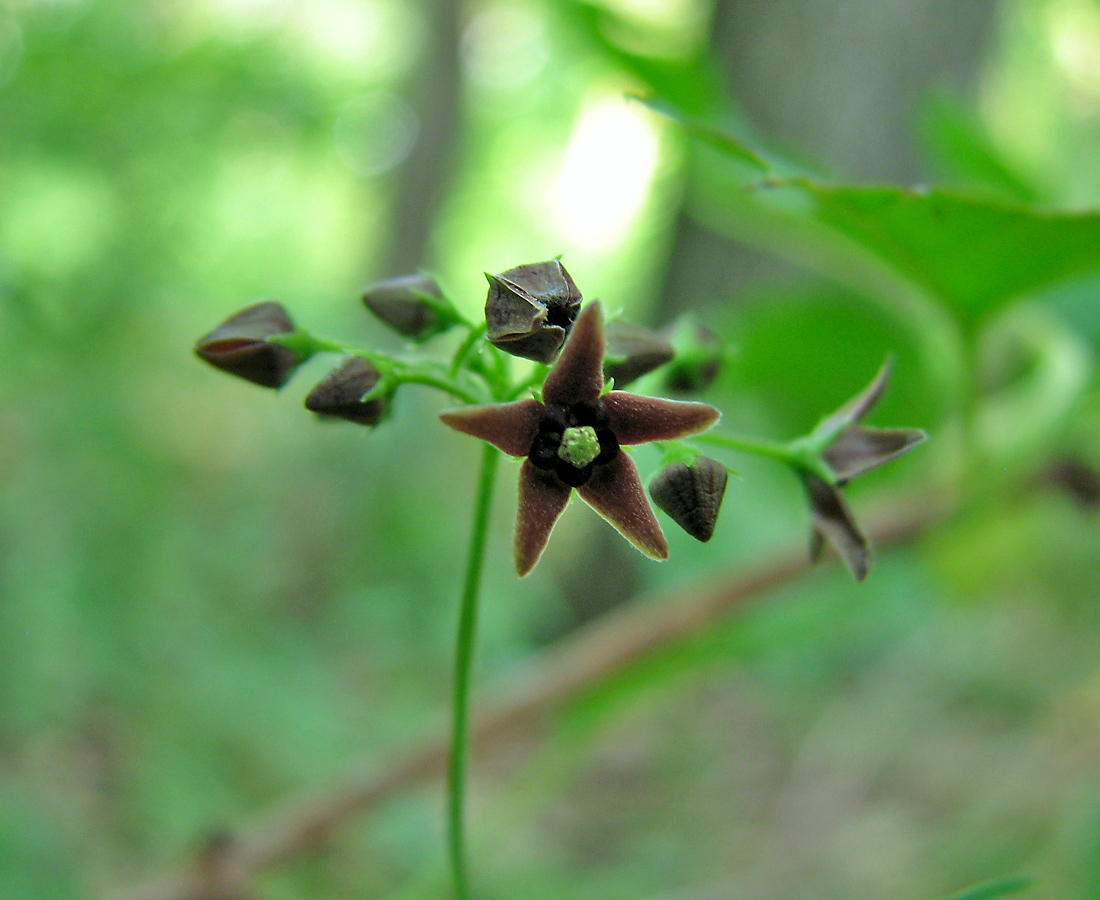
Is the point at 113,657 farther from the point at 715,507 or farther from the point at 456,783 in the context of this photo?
the point at 715,507

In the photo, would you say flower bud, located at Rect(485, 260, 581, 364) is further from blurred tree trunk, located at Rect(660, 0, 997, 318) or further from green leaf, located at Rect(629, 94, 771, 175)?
blurred tree trunk, located at Rect(660, 0, 997, 318)

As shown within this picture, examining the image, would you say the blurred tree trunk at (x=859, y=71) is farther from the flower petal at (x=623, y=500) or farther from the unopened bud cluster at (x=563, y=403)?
the flower petal at (x=623, y=500)

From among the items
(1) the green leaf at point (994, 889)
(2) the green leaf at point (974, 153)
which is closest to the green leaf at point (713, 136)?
(1) the green leaf at point (994, 889)

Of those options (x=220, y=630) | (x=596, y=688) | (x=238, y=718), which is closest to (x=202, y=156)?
(x=220, y=630)

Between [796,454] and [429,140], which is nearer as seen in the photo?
[796,454]

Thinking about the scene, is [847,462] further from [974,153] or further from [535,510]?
[974,153]

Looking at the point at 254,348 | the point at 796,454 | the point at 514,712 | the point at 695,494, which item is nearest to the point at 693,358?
the point at 796,454
